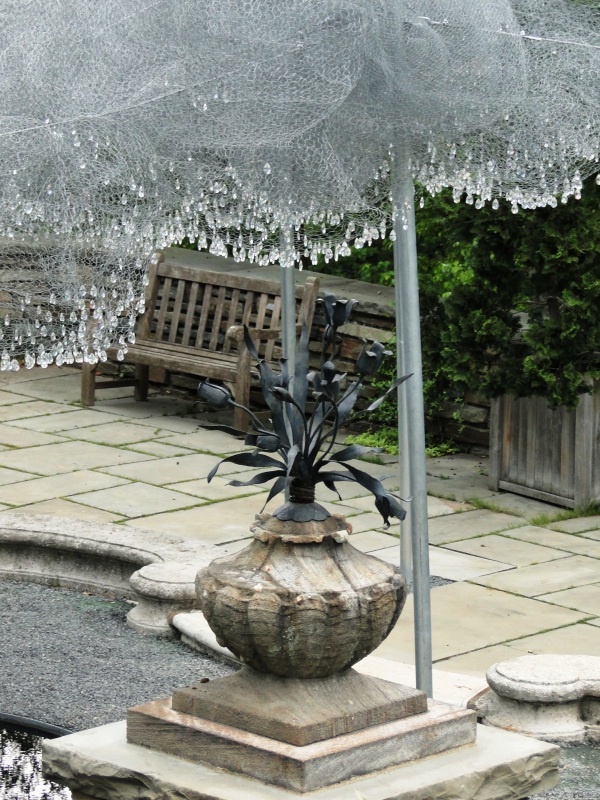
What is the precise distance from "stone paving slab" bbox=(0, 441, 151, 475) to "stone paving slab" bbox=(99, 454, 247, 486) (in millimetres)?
61

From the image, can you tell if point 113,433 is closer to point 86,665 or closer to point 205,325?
point 205,325

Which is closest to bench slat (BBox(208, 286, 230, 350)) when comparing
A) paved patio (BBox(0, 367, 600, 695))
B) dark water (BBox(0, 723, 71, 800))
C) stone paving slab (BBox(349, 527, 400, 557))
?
paved patio (BBox(0, 367, 600, 695))

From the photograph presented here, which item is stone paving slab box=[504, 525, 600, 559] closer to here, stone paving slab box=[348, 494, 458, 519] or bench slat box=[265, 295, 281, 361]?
stone paving slab box=[348, 494, 458, 519]

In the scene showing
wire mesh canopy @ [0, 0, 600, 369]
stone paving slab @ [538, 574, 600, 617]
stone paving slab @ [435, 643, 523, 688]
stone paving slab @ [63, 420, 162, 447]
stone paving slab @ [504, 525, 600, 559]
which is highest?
wire mesh canopy @ [0, 0, 600, 369]

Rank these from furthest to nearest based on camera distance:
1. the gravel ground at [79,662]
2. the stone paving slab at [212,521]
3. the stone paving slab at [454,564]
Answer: the stone paving slab at [212,521] < the stone paving slab at [454,564] < the gravel ground at [79,662]

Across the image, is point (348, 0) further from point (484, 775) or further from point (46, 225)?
point (484, 775)

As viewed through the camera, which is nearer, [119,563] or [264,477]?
[264,477]

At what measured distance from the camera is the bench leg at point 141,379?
32.4 feet

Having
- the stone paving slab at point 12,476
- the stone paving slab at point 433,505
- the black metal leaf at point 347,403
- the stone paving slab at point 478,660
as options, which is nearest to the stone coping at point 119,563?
the stone paving slab at point 478,660

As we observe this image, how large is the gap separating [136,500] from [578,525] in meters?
2.26

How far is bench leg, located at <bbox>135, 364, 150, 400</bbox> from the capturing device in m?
9.87

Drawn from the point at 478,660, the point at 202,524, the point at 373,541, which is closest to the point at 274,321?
the point at 202,524

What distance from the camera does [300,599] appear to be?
3559 mm

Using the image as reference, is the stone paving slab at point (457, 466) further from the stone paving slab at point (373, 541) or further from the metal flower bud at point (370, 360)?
the metal flower bud at point (370, 360)
